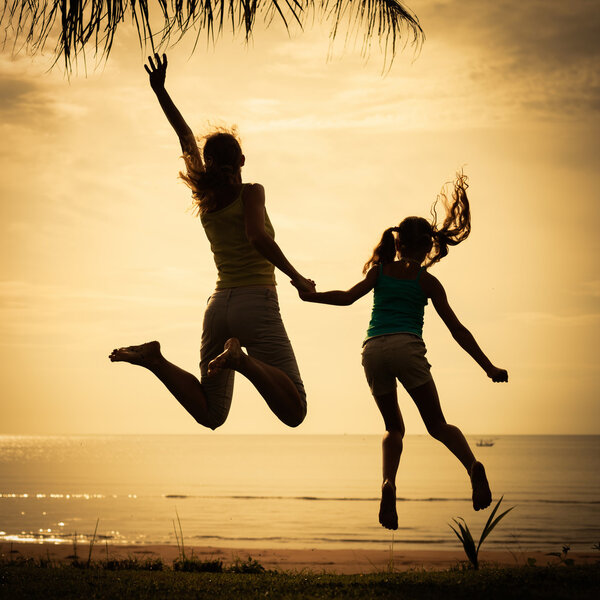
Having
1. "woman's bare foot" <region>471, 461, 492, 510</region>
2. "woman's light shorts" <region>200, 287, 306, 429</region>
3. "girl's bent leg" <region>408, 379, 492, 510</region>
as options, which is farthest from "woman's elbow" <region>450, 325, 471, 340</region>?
"woman's light shorts" <region>200, 287, 306, 429</region>

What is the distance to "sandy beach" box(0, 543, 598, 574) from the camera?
63.2ft

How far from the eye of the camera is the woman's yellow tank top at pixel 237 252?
5.19 metres

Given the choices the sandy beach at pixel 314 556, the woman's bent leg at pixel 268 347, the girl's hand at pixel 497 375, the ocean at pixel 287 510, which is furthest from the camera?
the ocean at pixel 287 510

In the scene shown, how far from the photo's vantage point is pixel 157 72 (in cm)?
562

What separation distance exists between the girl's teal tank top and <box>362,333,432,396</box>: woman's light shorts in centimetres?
6

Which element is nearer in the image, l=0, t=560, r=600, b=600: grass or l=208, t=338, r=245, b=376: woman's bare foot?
l=208, t=338, r=245, b=376: woman's bare foot

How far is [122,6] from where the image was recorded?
5.20m

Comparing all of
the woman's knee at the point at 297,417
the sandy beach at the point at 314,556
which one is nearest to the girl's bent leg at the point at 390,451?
the woman's knee at the point at 297,417

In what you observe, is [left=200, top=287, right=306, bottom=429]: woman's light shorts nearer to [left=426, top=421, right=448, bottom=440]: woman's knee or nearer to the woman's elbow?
[left=426, top=421, right=448, bottom=440]: woman's knee

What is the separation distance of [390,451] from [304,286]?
134 centimetres

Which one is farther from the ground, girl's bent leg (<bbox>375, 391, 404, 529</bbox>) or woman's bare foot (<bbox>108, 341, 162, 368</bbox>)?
woman's bare foot (<bbox>108, 341, 162, 368</bbox>)

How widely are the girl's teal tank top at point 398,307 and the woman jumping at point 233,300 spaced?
579 mm

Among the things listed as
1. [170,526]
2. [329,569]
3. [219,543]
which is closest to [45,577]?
[329,569]

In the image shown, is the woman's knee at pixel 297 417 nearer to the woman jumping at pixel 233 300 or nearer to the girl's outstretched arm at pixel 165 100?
the woman jumping at pixel 233 300
